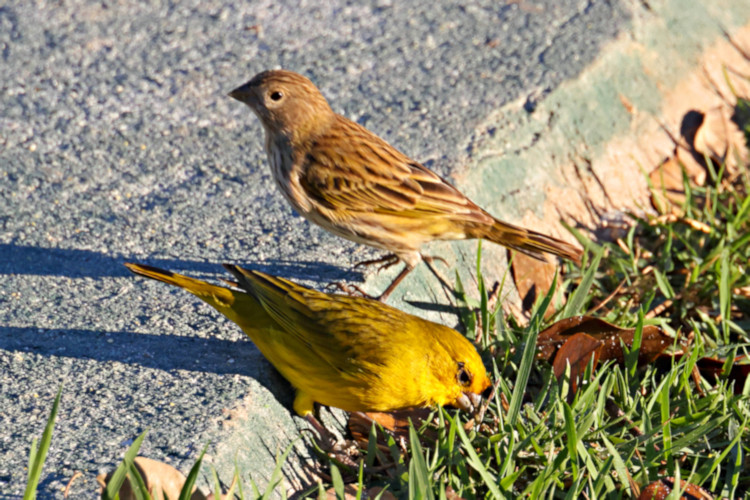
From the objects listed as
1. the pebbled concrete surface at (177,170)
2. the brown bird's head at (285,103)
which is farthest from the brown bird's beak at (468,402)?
the brown bird's head at (285,103)

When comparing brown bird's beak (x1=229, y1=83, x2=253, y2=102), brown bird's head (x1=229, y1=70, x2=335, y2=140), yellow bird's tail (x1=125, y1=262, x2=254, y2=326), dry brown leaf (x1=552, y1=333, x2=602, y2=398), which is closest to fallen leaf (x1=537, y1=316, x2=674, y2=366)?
dry brown leaf (x1=552, y1=333, x2=602, y2=398)

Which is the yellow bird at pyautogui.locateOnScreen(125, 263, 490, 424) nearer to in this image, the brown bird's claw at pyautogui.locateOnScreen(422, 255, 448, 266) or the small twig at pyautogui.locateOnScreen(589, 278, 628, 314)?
the brown bird's claw at pyautogui.locateOnScreen(422, 255, 448, 266)

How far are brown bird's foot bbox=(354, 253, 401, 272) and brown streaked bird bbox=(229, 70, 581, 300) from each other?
1cm

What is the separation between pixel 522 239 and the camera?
3920 mm

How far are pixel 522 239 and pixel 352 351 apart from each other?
1.17m

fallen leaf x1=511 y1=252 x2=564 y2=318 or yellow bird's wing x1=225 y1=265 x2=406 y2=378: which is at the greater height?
yellow bird's wing x1=225 y1=265 x2=406 y2=378

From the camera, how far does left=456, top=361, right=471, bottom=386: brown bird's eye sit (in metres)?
3.12

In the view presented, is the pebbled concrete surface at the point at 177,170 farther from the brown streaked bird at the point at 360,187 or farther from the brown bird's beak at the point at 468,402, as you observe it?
the brown bird's beak at the point at 468,402

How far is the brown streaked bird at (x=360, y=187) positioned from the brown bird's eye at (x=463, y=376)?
731mm

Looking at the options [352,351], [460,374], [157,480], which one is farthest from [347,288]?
[157,480]

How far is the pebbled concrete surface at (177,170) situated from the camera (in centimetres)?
297

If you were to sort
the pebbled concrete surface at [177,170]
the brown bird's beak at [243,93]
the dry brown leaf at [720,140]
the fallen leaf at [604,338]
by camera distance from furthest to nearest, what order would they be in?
the dry brown leaf at [720,140]
the brown bird's beak at [243,93]
the fallen leaf at [604,338]
the pebbled concrete surface at [177,170]

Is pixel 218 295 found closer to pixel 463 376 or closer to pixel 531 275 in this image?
pixel 463 376

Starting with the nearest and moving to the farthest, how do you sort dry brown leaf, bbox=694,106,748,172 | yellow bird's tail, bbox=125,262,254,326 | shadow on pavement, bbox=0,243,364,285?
yellow bird's tail, bbox=125,262,254,326
shadow on pavement, bbox=0,243,364,285
dry brown leaf, bbox=694,106,748,172
